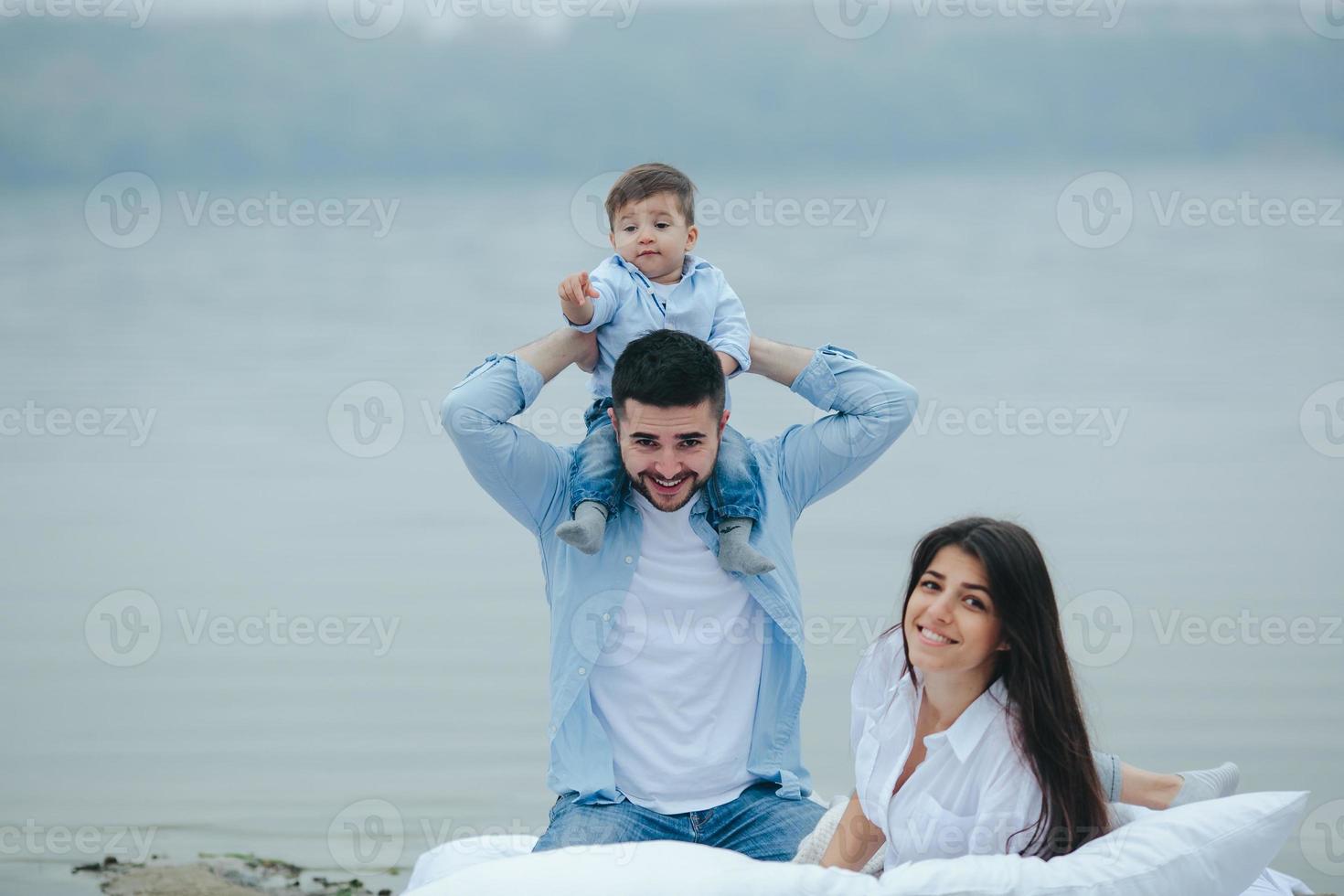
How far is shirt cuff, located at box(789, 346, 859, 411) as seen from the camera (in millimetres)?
2693

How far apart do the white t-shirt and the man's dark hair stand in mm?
253

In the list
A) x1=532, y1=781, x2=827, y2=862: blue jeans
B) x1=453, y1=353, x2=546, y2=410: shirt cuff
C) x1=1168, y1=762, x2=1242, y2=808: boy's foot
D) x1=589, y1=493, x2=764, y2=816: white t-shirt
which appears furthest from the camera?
x1=453, y1=353, x2=546, y2=410: shirt cuff

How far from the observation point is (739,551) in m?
2.49

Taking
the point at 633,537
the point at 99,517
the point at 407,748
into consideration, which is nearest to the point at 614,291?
the point at 633,537

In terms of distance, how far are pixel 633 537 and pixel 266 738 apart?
1.78 meters

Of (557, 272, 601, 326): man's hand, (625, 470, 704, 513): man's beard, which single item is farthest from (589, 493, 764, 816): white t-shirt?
(557, 272, 601, 326): man's hand

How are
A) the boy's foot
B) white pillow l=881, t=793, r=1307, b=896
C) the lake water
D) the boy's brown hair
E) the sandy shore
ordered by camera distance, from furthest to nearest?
the lake water
the sandy shore
the boy's brown hair
the boy's foot
white pillow l=881, t=793, r=1307, b=896

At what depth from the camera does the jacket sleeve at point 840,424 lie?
267 cm

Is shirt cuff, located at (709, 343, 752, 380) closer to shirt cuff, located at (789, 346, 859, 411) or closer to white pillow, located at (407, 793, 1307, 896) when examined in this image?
shirt cuff, located at (789, 346, 859, 411)

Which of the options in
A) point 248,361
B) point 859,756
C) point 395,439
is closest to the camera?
point 859,756

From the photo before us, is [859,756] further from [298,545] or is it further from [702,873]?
[298,545]

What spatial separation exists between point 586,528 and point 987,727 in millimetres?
747

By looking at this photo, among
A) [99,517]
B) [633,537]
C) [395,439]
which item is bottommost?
[633,537]

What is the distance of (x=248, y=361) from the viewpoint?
7586 millimetres
